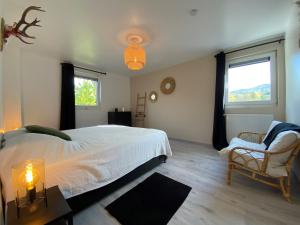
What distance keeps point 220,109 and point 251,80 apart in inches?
35.0

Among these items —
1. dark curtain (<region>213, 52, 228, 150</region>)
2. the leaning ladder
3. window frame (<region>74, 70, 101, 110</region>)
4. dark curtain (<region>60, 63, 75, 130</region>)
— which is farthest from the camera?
the leaning ladder

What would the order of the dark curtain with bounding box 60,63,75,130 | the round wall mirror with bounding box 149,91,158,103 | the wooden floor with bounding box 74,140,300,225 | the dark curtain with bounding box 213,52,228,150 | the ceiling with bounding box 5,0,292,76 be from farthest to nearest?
the round wall mirror with bounding box 149,91,158,103 < the dark curtain with bounding box 60,63,75,130 < the dark curtain with bounding box 213,52,228,150 < the ceiling with bounding box 5,0,292,76 < the wooden floor with bounding box 74,140,300,225

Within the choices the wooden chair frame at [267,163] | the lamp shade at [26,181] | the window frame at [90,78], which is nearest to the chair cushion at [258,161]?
the wooden chair frame at [267,163]

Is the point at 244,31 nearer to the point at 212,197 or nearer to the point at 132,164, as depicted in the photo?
the point at 212,197

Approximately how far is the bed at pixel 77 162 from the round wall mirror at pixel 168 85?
2773 mm

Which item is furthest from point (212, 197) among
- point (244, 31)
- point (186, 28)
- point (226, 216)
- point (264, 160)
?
point (244, 31)

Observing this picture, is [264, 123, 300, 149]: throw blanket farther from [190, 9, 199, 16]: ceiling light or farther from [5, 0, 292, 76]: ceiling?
[190, 9, 199, 16]: ceiling light

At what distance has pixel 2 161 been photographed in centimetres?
105

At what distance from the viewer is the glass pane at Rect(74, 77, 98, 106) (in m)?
4.09

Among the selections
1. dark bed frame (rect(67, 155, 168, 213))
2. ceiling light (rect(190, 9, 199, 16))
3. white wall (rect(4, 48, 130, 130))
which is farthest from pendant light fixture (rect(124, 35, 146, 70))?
white wall (rect(4, 48, 130, 130))

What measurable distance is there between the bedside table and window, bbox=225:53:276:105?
359 cm

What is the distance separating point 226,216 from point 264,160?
2.66ft

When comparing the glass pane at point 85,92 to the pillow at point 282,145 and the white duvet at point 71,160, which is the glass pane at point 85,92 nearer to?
the white duvet at point 71,160

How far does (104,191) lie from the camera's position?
5.13 ft
